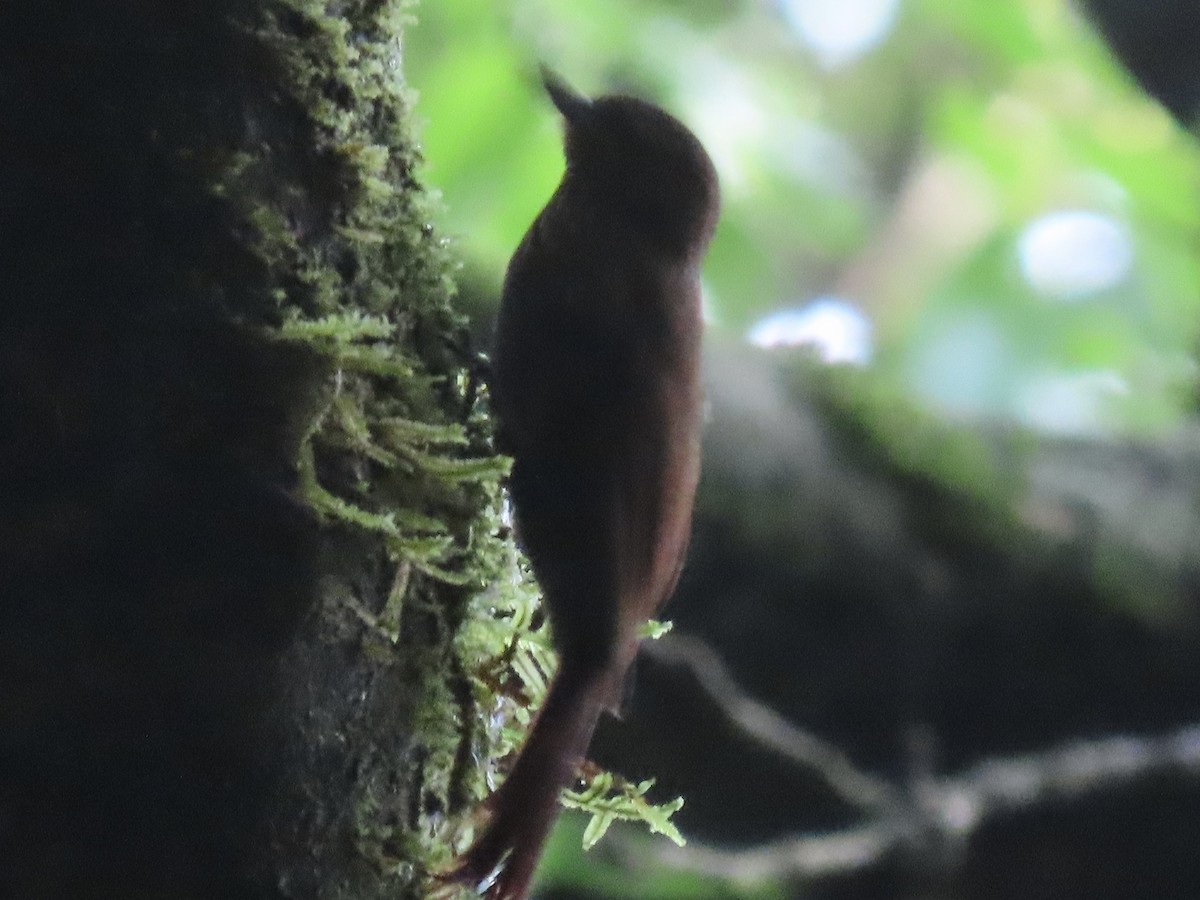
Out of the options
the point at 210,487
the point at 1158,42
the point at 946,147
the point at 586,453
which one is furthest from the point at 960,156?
the point at 210,487

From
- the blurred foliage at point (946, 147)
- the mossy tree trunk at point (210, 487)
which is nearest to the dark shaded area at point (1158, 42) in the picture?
the blurred foliage at point (946, 147)

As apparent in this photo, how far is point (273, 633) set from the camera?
0.78 meters

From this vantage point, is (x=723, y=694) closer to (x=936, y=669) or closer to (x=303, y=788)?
(x=936, y=669)

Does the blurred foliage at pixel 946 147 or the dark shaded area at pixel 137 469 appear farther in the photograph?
the blurred foliage at pixel 946 147

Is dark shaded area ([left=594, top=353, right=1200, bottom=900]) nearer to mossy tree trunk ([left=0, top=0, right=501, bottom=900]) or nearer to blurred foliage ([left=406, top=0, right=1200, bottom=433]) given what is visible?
blurred foliage ([left=406, top=0, right=1200, bottom=433])

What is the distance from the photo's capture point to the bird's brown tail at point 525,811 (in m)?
0.89

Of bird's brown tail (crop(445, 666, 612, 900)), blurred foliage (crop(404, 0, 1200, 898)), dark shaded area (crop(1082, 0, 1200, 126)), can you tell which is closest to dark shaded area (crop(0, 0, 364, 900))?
bird's brown tail (crop(445, 666, 612, 900))

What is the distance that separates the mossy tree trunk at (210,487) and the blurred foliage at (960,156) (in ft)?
3.90

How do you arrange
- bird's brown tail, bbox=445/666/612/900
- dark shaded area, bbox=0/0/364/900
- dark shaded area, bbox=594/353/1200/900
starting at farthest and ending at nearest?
dark shaded area, bbox=594/353/1200/900 < bird's brown tail, bbox=445/666/612/900 < dark shaded area, bbox=0/0/364/900

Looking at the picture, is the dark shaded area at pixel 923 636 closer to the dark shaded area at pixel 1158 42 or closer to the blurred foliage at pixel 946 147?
the blurred foliage at pixel 946 147

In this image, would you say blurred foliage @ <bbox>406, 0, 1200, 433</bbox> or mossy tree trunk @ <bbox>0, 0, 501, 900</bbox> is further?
blurred foliage @ <bbox>406, 0, 1200, 433</bbox>

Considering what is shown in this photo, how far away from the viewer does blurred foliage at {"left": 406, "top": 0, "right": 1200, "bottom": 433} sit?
261cm

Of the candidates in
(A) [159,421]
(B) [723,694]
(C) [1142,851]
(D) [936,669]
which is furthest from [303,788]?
(C) [1142,851]

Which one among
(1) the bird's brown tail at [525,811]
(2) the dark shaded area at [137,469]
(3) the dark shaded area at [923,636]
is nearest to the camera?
(2) the dark shaded area at [137,469]
